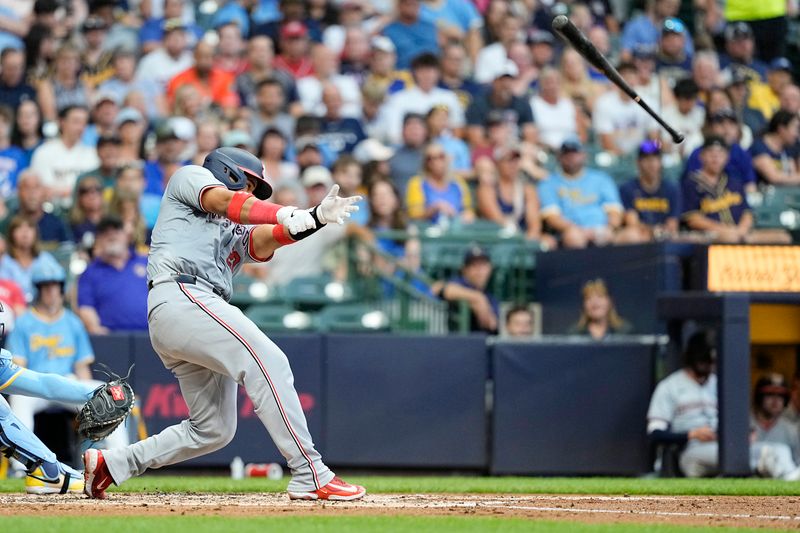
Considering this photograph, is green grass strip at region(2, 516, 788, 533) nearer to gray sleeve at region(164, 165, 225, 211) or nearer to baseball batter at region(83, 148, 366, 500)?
baseball batter at region(83, 148, 366, 500)

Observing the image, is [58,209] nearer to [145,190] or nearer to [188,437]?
[145,190]

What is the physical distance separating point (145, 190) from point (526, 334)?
3609mm

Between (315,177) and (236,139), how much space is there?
0.76 meters

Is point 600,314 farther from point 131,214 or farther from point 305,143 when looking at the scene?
point 131,214

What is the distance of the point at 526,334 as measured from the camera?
11.8m

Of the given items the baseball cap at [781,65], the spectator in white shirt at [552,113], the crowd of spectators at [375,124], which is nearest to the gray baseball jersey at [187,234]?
the crowd of spectators at [375,124]

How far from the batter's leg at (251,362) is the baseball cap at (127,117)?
6435mm

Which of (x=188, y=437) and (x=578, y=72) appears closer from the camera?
(x=188, y=437)

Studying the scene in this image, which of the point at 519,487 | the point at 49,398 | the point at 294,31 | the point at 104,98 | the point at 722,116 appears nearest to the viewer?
the point at 49,398

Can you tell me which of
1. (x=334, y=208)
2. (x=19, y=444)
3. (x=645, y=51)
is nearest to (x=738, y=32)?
(x=645, y=51)

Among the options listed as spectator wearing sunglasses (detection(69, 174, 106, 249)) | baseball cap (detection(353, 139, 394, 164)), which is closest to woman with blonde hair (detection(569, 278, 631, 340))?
baseball cap (detection(353, 139, 394, 164))

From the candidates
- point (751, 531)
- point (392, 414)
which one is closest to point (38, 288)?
point (392, 414)

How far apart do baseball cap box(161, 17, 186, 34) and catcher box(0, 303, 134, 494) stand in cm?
742

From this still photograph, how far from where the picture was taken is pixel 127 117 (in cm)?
1271
